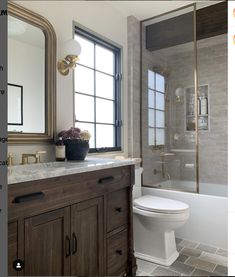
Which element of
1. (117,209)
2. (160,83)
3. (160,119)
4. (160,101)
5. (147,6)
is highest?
(147,6)

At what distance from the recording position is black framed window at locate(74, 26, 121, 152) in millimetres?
2068

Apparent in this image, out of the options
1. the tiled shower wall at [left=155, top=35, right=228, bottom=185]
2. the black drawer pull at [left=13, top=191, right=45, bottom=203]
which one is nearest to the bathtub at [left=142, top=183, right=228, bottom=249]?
the tiled shower wall at [left=155, top=35, right=228, bottom=185]

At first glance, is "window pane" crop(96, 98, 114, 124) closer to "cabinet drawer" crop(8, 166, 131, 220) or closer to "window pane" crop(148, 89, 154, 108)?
"window pane" crop(148, 89, 154, 108)

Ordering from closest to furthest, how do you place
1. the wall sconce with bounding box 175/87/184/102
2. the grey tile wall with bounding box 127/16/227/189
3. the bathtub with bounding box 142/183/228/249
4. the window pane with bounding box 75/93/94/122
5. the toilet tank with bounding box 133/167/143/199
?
the window pane with bounding box 75/93/94/122
the bathtub with bounding box 142/183/228/249
the toilet tank with bounding box 133/167/143/199
the grey tile wall with bounding box 127/16/227/189
the wall sconce with bounding box 175/87/184/102

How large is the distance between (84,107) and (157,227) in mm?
1232

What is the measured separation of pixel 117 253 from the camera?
5.18ft

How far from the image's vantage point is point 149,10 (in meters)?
2.57

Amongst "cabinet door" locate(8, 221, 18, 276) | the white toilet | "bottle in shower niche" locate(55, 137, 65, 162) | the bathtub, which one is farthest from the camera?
the bathtub

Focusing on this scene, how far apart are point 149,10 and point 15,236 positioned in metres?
2.57

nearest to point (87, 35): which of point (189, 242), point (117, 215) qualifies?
point (117, 215)

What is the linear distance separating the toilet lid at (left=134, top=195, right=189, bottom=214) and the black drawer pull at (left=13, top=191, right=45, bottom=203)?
1.13 m

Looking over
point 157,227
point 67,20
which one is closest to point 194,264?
point 157,227

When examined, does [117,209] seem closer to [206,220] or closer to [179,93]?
[206,220]

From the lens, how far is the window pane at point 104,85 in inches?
90.1
